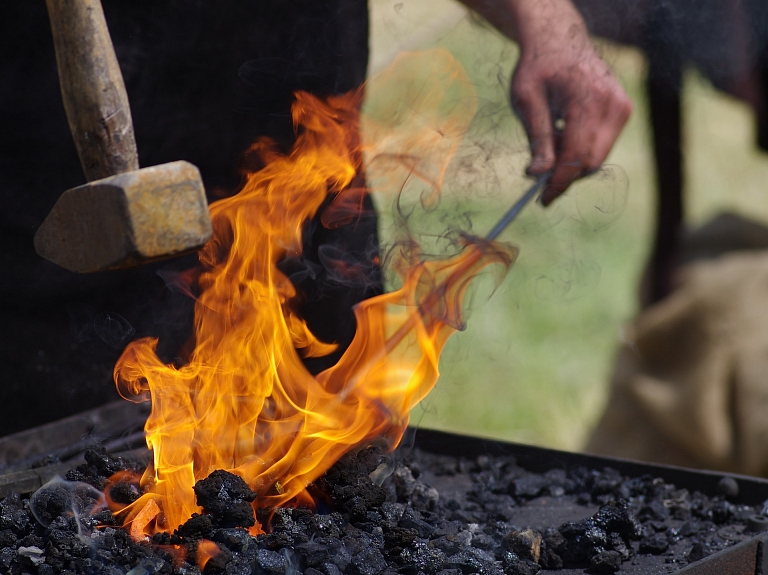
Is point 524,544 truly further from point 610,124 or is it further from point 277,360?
point 610,124

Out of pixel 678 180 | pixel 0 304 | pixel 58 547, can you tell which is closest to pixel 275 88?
pixel 0 304

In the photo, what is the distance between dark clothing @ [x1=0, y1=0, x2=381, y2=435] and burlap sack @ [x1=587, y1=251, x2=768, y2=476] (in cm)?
199

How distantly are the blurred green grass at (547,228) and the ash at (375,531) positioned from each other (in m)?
0.88

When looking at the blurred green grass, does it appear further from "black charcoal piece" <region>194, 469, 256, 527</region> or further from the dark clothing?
"black charcoal piece" <region>194, 469, 256, 527</region>

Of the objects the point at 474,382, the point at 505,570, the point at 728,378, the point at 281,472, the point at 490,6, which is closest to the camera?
the point at 505,570

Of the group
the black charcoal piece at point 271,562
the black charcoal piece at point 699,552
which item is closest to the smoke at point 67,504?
the black charcoal piece at point 271,562

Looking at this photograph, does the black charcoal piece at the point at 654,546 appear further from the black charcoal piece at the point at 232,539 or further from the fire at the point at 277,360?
the black charcoal piece at the point at 232,539

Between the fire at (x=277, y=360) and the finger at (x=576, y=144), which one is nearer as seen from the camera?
the fire at (x=277, y=360)

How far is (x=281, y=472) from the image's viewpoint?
2.19 meters

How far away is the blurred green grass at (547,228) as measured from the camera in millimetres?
3326

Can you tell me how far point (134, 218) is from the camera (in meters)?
1.65

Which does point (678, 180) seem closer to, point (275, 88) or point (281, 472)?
point (275, 88)

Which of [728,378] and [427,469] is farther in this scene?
[728,378]

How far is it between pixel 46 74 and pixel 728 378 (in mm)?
3385
